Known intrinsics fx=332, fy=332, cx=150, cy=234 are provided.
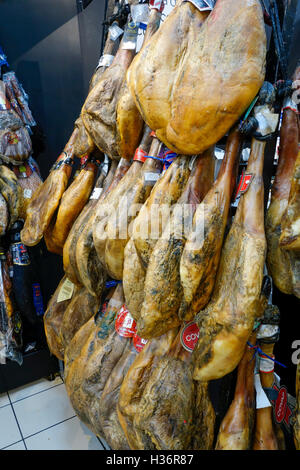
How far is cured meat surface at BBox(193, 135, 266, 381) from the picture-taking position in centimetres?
87

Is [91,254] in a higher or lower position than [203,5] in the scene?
lower

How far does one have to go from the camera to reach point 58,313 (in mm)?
2068

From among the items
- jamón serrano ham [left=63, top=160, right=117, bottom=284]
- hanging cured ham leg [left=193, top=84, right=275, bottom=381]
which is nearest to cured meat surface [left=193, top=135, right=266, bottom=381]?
hanging cured ham leg [left=193, top=84, right=275, bottom=381]

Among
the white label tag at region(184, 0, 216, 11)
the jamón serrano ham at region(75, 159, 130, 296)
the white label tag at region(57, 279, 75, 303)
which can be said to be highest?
the white label tag at region(184, 0, 216, 11)

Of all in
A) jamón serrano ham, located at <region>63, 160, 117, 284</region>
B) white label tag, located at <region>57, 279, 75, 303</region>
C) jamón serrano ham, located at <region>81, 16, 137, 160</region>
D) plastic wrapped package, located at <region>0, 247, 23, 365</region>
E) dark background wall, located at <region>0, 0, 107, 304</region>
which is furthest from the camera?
dark background wall, located at <region>0, 0, 107, 304</region>

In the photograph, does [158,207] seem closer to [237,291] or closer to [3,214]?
[237,291]

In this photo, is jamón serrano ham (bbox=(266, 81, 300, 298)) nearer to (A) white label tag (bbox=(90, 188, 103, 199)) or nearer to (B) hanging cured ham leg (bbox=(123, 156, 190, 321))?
(B) hanging cured ham leg (bbox=(123, 156, 190, 321))

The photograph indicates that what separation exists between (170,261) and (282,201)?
37 centimetres

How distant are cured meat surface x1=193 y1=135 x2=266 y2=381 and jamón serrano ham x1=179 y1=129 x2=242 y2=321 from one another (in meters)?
0.03

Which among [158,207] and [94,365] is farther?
[94,365]

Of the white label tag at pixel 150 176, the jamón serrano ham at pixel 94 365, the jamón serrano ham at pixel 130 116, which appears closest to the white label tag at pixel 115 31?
the jamón serrano ham at pixel 130 116

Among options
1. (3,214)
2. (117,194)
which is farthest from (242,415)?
(3,214)

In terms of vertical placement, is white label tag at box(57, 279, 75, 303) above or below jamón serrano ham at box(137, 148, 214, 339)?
below
